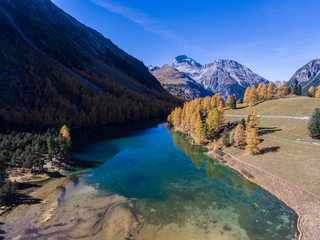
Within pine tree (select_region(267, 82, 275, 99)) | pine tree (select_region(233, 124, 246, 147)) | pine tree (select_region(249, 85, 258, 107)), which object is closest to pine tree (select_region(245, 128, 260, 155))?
pine tree (select_region(233, 124, 246, 147))

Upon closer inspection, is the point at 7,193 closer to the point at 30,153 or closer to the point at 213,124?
the point at 30,153

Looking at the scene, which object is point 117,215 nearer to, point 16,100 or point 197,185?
point 197,185

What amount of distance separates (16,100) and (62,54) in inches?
4422

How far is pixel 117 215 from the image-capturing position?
29328 mm

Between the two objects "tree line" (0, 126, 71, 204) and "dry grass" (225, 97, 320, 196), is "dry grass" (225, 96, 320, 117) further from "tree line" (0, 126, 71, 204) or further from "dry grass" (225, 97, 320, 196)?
"tree line" (0, 126, 71, 204)

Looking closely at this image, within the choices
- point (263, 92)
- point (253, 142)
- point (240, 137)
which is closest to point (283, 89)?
point (263, 92)

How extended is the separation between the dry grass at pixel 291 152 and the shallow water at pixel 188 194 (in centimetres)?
762

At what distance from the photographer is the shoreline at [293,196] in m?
26.3

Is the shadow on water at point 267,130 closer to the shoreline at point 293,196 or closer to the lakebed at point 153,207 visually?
the shoreline at point 293,196

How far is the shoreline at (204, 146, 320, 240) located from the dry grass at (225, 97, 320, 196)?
58.0 inches

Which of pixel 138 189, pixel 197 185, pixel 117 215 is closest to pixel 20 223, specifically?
pixel 117 215

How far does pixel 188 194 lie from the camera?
37.3 meters

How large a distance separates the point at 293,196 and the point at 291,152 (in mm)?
→ 17876

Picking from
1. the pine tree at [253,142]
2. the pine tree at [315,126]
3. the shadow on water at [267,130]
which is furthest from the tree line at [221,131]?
the pine tree at [315,126]
